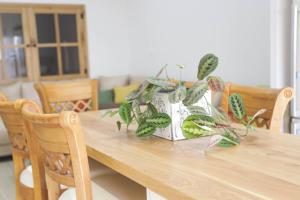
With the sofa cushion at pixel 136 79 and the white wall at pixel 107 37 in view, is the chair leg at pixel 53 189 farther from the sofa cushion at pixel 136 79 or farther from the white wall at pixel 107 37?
the white wall at pixel 107 37

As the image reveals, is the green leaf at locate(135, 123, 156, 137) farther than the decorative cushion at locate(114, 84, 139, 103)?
No

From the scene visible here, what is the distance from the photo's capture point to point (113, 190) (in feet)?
5.01

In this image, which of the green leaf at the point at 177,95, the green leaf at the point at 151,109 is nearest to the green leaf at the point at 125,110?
the green leaf at the point at 151,109

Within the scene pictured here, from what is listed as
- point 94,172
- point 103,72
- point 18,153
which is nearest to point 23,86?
point 103,72

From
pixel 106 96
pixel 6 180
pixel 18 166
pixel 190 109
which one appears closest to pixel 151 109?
pixel 190 109

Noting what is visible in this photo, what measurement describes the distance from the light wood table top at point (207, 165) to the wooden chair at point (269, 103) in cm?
13

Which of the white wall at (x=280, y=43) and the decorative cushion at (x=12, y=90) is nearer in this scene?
the white wall at (x=280, y=43)

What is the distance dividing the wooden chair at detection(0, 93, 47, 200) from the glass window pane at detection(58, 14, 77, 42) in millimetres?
3779

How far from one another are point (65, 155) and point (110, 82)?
14.4ft

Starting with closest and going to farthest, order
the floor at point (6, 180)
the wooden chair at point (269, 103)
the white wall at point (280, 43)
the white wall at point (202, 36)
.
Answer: the wooden chair at point (269, 103)
the floor at point (6, 180)
the white wall at point (280, 43)
the white wall at point (202, 36)

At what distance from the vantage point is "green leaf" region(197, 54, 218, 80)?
4.58ft

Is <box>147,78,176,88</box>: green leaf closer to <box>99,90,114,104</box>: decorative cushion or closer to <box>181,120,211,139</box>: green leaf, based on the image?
<box>181,120,211,139</box>: green leaf

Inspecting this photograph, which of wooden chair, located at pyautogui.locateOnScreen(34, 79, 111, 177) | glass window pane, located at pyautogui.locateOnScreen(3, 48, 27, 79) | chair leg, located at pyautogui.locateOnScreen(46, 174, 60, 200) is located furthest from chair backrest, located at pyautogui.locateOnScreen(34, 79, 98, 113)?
glass window pane, located at pyautogui.locateOnScreen(3, 48, 27, 79)

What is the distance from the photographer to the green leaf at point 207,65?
1396 millimetres
